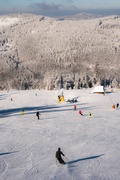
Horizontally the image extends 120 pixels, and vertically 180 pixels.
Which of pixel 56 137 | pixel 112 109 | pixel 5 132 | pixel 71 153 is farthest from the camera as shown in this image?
pixel 112 109

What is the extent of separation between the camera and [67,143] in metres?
25.8

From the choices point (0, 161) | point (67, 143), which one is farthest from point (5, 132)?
point (0, 161)

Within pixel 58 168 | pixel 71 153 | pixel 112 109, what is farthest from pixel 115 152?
pixel 112 109

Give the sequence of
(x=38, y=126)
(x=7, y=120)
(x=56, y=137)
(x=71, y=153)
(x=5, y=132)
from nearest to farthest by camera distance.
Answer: (x=71, y=153)
(x=56, y=137)
(x=5, y=132)
(x=38, y=126)
(x=7, y=120)

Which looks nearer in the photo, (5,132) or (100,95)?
(5,132)

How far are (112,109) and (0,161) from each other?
30022mm

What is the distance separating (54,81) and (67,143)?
100625 millimetres

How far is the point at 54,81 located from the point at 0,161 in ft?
345

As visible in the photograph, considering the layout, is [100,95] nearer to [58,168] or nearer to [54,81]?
[58,168]

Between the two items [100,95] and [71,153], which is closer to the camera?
[71,153]

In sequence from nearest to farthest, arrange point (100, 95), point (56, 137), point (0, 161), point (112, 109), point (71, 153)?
point (0, 161) → point (71, 153) → point (56, 137) → point (112, 109) → point (100, 95)

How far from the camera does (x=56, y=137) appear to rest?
92.4 feet

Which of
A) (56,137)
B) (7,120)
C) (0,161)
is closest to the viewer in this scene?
(0,161)

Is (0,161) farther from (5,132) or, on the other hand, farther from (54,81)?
(54,81)
